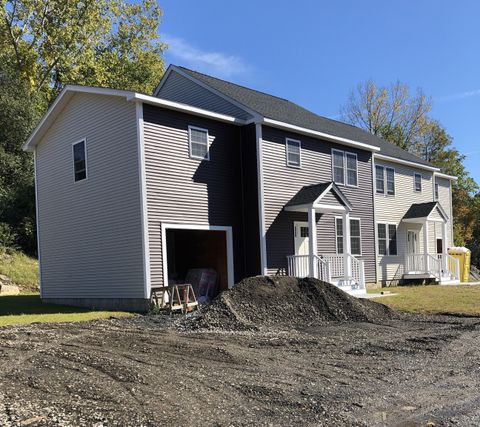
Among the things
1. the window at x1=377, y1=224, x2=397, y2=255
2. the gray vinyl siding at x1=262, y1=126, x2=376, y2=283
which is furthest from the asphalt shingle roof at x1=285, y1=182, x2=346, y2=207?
the window at x1=377, y1=224, x2=397, y2=255

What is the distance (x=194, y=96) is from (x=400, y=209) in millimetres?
11152

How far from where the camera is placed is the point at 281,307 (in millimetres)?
12008

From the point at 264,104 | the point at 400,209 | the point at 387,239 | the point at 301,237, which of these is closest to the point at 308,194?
the point at 301,237

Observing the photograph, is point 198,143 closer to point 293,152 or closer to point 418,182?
point 293,152

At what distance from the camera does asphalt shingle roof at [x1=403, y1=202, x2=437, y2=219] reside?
78.8ft

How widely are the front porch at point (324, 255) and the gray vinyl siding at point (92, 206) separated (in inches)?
212

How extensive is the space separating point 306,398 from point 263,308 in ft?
20.4

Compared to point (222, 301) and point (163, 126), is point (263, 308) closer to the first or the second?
point (222, 301)

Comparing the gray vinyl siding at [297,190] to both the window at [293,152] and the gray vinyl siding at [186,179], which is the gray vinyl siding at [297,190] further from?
the gray vinyl siding at [186,179]

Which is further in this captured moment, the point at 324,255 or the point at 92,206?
the point at 324,255

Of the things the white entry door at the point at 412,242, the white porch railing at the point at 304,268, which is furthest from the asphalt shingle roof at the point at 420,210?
the white porch railing at the point at 304,268

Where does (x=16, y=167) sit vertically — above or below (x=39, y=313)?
above

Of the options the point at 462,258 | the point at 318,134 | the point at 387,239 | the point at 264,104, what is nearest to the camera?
the point at 318,134

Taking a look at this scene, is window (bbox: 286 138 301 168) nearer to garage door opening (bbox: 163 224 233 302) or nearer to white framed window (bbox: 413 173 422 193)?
garage door opening (bbox: 163 224 233 302)
